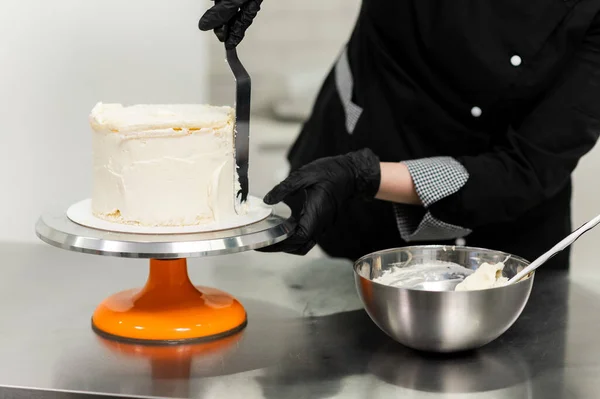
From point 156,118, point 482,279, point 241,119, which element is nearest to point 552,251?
point 482,279

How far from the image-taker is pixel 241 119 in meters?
1.29

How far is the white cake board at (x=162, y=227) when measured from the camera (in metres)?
1.19

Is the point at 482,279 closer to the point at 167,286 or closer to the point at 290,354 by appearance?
the point at 290,354

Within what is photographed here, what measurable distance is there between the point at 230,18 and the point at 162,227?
382 millimetres

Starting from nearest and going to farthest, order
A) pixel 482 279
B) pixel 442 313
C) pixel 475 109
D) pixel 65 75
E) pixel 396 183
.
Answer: pixel 442 313 → pixel 482 279 → pixel 396 183 → pixel 475 109 → pixel 65 75

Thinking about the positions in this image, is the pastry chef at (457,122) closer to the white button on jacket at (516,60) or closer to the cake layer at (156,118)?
the white button on jacket at (516,60)

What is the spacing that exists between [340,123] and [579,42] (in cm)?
62

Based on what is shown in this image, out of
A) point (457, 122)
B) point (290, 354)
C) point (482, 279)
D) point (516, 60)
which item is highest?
point (516, 60)

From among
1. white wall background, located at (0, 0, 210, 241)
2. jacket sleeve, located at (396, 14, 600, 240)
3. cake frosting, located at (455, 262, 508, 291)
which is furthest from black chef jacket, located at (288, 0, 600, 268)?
white wall background, located at (0, 0, 210, 241)

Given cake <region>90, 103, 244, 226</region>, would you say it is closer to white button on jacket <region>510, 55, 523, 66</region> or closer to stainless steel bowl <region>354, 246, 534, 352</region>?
stainless steel bowl <region>354, 246, 534, 352</region>

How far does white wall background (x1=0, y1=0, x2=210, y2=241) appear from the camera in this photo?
6.85 feet

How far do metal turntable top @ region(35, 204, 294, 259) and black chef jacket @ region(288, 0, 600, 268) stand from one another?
0.46 m

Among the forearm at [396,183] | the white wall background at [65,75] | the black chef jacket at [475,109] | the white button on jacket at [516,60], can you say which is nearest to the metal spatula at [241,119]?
the forearm at [396,183]

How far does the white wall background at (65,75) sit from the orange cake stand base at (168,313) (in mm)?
876
